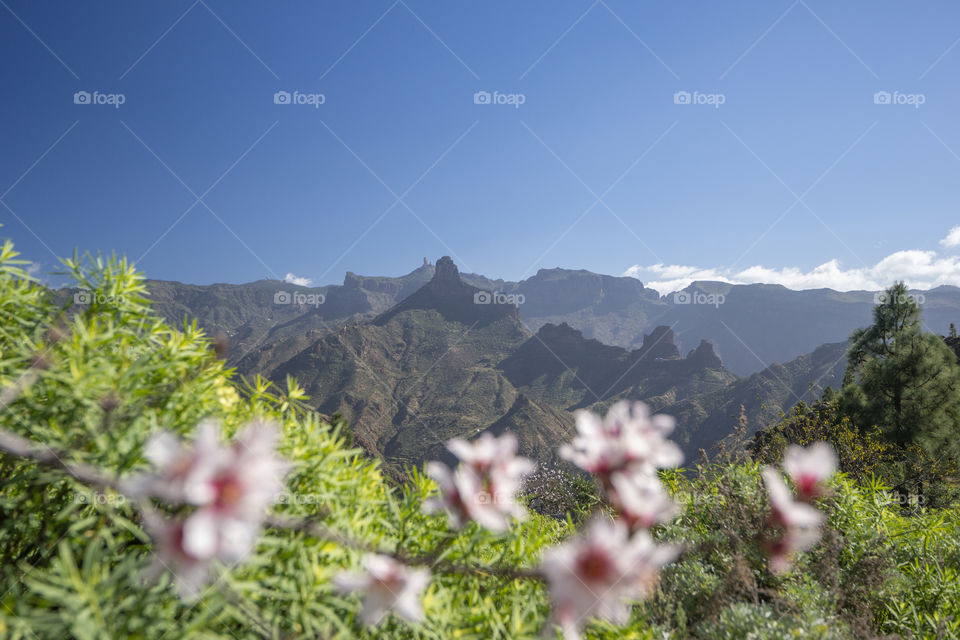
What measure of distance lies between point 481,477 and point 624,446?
298 mm

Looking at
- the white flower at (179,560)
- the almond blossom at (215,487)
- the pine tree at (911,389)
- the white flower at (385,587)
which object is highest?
the pine tree at (911,389)

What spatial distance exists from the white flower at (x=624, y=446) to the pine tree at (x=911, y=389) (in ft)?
41.1

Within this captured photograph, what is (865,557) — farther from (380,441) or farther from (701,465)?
(380,441)

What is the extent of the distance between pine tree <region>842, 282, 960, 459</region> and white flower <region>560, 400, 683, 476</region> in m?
12.5

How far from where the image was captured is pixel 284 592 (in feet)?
2.89

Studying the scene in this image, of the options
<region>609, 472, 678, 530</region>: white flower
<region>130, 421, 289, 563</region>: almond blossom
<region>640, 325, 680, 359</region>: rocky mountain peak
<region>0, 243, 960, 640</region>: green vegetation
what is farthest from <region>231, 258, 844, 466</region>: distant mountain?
→ <region>130, 421, 289, 563</region>: almond blossom

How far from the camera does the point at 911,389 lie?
991 centimetres

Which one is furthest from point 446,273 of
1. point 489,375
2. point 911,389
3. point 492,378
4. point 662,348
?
point 911,389

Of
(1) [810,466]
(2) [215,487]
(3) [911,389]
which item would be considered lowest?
(2) [215,487]

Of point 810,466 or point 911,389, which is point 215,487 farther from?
point 911,389

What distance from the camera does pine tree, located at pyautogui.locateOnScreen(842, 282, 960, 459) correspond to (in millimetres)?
9688

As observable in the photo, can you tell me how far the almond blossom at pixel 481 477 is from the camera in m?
0.80

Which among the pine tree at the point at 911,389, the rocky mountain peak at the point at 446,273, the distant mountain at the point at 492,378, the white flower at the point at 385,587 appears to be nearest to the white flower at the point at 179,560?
the white flower at the point at 385,587

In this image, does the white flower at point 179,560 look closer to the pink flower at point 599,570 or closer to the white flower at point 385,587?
the white flower at point 385,587
